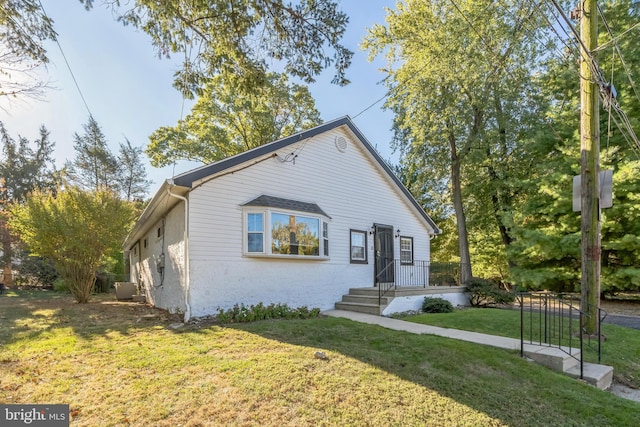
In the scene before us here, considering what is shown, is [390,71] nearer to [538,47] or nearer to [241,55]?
[538,47]

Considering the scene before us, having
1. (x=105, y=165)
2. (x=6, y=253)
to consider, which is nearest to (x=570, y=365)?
(x=6, y=253)

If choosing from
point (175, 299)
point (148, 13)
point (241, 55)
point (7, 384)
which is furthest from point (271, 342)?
point (148, 13)

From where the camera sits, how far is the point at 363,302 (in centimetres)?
959

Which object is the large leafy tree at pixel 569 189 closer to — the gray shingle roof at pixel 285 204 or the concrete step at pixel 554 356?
the concrete step at pixel 554 356

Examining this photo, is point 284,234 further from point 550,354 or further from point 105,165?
point 105,165

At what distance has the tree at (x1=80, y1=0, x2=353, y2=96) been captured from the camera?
5.78 meters

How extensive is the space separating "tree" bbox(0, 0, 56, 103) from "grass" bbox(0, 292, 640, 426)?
463cm

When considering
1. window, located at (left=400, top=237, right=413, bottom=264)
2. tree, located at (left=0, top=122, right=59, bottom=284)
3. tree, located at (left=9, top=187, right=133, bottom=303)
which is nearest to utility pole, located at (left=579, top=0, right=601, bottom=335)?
window, located at (left=400, top=237, right=413, bottom=264)

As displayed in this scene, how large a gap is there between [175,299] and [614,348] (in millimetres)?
9395

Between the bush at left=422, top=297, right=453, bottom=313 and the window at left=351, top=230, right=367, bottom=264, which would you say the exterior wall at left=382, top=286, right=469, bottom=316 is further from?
the window at left=351, top=230, right=367, bottom=264

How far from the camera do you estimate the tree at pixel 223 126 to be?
66.8ft

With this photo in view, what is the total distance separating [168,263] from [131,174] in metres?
26.5

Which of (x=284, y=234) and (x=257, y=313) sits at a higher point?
(x=284, y=234)

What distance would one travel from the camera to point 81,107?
23.7 feet
